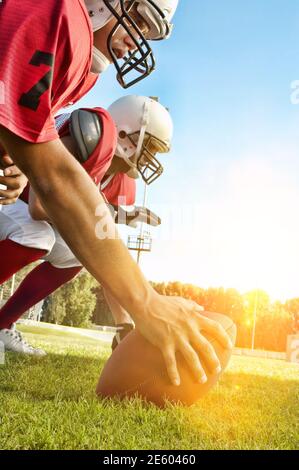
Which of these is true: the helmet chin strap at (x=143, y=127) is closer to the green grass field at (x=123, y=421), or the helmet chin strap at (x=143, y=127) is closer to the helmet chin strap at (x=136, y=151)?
the helmet chin strap at (x=136, y=151)

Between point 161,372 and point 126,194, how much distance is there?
2.17 m

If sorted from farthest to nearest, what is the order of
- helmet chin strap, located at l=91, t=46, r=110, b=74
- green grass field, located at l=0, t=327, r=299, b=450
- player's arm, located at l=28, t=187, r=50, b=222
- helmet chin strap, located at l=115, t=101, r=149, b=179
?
helmet chin strap, located at l=115, t=101, r=149, b=179 < player's arm, located at l=28, t=187, r=50, b=222 < helmet chin strap, located at l=91, t=46, r=110, b=74 < green grass field, located at l=0, t=327, r=299, b=450

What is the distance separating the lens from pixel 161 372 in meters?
1.54

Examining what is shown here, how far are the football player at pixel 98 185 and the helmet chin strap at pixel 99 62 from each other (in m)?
0.52

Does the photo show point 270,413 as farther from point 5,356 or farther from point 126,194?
point 126,194

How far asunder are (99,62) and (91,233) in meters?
1.09

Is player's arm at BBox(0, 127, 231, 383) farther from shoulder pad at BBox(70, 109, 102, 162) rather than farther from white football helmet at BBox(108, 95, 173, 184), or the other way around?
white football helmet at BBox(108, 95, 173, 184)

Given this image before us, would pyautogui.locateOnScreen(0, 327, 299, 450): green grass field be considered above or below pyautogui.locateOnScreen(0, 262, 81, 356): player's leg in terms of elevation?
below

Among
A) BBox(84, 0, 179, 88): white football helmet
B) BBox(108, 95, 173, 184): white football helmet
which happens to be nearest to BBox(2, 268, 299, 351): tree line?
BBox(108, 95, 173, 184): white football helmet

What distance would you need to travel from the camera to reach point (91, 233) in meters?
1.04

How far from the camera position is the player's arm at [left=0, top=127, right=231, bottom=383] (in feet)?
3.42

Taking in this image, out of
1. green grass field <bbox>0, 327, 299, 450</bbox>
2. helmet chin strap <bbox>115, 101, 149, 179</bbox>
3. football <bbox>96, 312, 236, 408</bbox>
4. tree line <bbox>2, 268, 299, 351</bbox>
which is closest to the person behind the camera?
green grass field <bbox>0, 327, 299, 450</bbox>

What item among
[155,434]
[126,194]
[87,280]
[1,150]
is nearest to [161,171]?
[126,194]

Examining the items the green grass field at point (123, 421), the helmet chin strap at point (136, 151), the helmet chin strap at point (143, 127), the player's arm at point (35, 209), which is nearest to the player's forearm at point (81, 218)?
the green grass field at point (123, 421)
